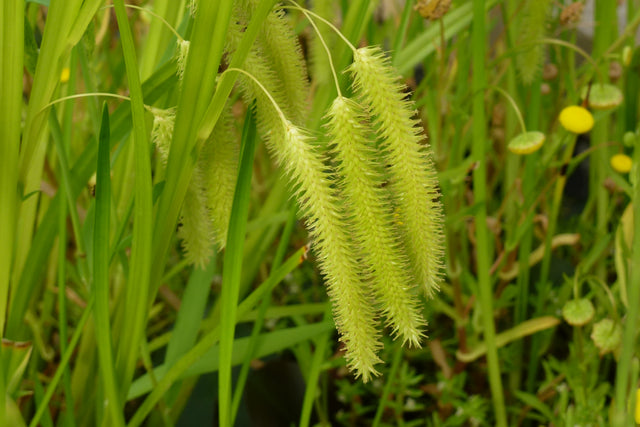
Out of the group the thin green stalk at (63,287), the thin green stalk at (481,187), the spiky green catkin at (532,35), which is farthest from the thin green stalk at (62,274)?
the spiky green catkin at (532,35)

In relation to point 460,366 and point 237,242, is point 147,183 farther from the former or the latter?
point 460,366

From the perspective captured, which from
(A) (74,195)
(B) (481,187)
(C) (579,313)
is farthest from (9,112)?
(C) (579,313)

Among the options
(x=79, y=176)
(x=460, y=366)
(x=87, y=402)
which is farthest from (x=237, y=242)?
(x=460, y=366)

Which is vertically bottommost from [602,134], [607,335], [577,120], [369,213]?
[607,335]

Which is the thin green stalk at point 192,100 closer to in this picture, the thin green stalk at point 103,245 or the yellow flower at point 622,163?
the thin green stalk at point 103,245

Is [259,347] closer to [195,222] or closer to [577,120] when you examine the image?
[195,222]

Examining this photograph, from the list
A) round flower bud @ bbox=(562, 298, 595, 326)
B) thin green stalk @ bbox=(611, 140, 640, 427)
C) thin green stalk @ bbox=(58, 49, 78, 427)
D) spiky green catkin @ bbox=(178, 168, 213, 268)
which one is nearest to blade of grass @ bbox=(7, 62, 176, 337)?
thin green stalk @ bbox=(58, 49, 78, 427)
